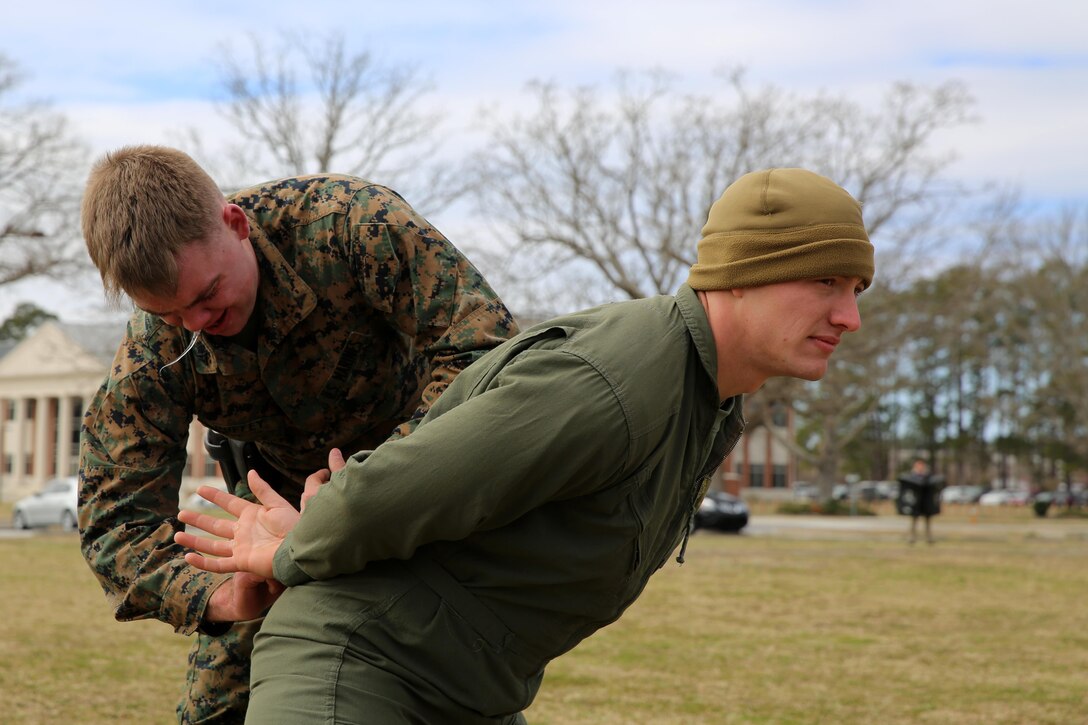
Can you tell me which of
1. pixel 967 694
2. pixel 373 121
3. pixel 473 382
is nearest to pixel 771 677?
pixel 967 694

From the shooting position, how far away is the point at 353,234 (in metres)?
3.05

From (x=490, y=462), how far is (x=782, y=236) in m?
0.68

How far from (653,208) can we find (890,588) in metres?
20.4

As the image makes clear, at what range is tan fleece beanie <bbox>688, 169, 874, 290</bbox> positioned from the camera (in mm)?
2211

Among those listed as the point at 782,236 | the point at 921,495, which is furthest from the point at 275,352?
the point at 921,495

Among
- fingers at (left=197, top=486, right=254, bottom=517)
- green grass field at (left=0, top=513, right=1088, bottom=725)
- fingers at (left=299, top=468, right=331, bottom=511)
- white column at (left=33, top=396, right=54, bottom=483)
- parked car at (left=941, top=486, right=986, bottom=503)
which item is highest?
fingers at (left=299, top=468, right=331, bottom=511)

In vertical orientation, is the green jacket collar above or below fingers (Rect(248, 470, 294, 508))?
above

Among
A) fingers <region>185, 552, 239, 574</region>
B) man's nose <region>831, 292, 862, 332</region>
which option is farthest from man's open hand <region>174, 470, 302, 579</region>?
man's nose <region>831, 292, 862, 332</region>

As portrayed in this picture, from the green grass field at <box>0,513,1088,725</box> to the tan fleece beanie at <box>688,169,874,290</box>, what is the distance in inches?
179

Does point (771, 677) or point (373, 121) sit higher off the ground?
point (373, 121)

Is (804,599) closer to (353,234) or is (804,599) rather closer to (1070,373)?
(353,234)

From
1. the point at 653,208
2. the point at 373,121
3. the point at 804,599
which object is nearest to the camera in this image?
the point at 804,599

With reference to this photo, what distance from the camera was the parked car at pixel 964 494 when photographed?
77375 mm

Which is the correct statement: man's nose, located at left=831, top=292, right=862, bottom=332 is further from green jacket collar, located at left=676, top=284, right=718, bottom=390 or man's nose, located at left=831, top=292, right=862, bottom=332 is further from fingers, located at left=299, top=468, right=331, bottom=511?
fingers, located at left=299, top=468, right=331, bottom=511
